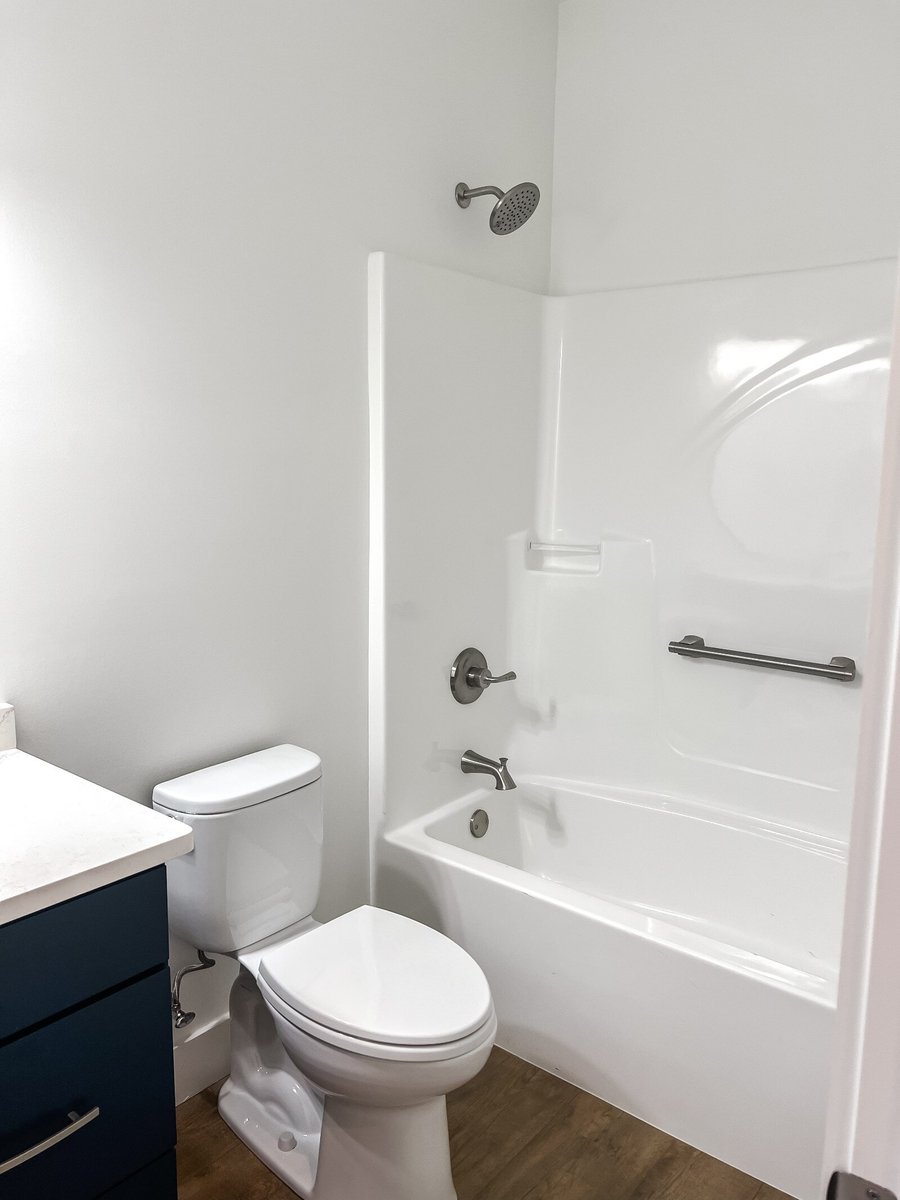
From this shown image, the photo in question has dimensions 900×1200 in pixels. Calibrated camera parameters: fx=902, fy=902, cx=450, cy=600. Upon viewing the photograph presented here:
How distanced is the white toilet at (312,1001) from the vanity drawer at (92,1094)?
347 millimetres

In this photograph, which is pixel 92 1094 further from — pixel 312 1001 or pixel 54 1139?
pixel 312 1001

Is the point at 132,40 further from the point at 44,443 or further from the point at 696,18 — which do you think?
the point at 696,18

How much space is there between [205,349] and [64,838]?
3.27ft

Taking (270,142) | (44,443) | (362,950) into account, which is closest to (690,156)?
(270,142)

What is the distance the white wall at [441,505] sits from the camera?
2178 mm

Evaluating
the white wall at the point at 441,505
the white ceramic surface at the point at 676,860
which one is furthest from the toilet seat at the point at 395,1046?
the white wall at the point at 441,505

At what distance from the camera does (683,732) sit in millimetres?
2498

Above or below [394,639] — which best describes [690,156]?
above

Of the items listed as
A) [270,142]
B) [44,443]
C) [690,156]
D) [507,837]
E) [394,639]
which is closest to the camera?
[44,443]

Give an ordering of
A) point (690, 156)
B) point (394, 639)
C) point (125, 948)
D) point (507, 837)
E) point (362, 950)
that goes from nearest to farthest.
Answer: point (125, 948), point (362, 950), point (394, 639), point (690, 156), point (507, 837)

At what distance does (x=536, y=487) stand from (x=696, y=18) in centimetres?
128

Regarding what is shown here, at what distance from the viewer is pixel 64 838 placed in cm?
121

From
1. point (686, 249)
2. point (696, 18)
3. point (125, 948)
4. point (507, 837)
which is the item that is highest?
Answer: point (696, 18)

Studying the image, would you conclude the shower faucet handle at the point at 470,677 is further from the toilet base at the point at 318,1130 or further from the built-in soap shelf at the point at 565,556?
the toilet base at the point at 318,1130
